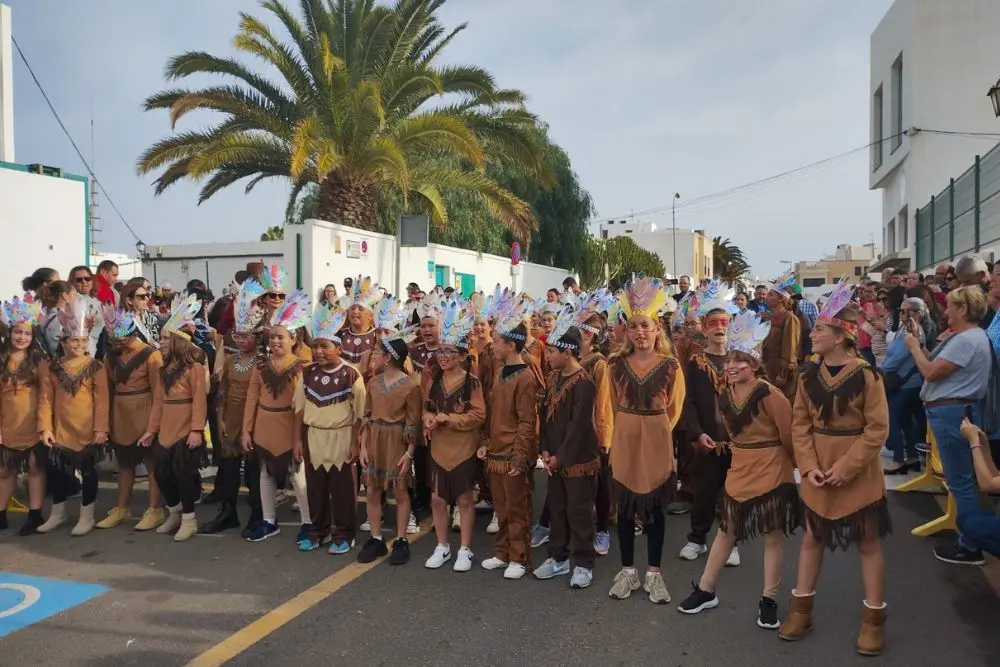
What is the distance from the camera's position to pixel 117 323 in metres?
6.23

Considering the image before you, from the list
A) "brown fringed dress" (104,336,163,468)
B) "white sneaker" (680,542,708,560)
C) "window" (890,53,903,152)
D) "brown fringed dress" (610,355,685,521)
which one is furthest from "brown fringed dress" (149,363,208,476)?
"window" (890,53,903,152)

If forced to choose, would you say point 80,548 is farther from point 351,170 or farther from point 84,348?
point 351,170

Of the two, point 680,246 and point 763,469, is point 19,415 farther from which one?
point 680,246

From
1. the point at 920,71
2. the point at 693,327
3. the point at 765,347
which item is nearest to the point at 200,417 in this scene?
the point at 693,327

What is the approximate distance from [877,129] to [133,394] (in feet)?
122

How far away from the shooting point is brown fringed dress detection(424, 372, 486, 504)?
210 inches

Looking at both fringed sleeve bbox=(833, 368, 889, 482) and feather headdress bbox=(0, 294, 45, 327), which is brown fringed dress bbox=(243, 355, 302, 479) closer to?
feather headdress bbox=(0, 294, 45, 327)

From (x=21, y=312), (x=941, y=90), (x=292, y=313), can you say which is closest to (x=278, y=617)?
(x=292, y=313)

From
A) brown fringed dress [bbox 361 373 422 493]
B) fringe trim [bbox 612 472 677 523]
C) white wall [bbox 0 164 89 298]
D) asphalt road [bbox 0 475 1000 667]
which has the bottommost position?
asphalt road [bbox 0 475 1000 667]

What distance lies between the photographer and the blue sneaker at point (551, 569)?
511 centimetres

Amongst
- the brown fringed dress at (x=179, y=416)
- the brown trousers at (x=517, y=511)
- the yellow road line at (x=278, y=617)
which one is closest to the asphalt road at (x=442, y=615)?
the yellow road line at (x=278, y=617)

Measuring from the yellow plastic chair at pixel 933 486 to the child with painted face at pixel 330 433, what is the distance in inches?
164

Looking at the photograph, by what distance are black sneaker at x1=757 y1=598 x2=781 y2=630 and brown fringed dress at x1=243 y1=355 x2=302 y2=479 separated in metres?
3.54

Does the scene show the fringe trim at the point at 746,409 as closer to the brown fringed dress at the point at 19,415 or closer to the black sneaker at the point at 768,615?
the black sneaker at the point at 768,615
